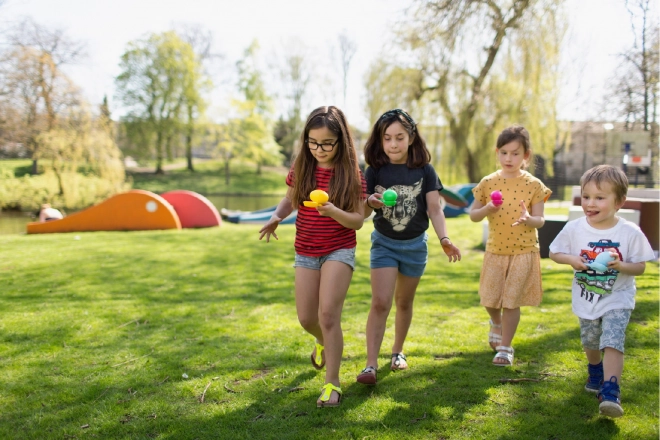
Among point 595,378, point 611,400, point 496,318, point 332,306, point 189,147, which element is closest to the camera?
point 611,400

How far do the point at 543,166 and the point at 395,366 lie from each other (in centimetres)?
2586

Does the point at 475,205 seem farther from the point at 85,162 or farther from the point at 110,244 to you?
the point at 85,162

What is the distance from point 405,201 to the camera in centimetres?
385

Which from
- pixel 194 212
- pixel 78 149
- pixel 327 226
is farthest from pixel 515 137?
pixel 78 149

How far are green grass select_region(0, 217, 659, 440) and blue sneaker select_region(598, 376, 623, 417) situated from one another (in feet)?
0.39

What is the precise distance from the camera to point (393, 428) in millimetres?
3014

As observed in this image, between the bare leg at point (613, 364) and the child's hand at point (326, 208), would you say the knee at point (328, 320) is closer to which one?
the child's hand at point (326, 208)

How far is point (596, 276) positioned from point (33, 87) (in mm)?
23144

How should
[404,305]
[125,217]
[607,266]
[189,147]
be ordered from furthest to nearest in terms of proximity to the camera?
[189,147], [125,217], [404,305], [607,266]

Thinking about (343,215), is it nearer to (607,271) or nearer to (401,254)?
(401,254)

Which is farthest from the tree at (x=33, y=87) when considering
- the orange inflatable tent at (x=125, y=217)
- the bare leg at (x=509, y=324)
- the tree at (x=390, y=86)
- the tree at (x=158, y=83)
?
the bare leg at (x=509, y=324)

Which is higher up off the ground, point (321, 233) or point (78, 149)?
point (78, 149)

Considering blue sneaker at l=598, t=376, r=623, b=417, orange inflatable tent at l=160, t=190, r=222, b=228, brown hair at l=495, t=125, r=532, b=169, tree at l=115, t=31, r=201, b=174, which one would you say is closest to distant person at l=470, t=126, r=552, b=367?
brown hair at l=495, t=125, r=532, b=169

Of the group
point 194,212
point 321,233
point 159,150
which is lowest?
point 194,212
